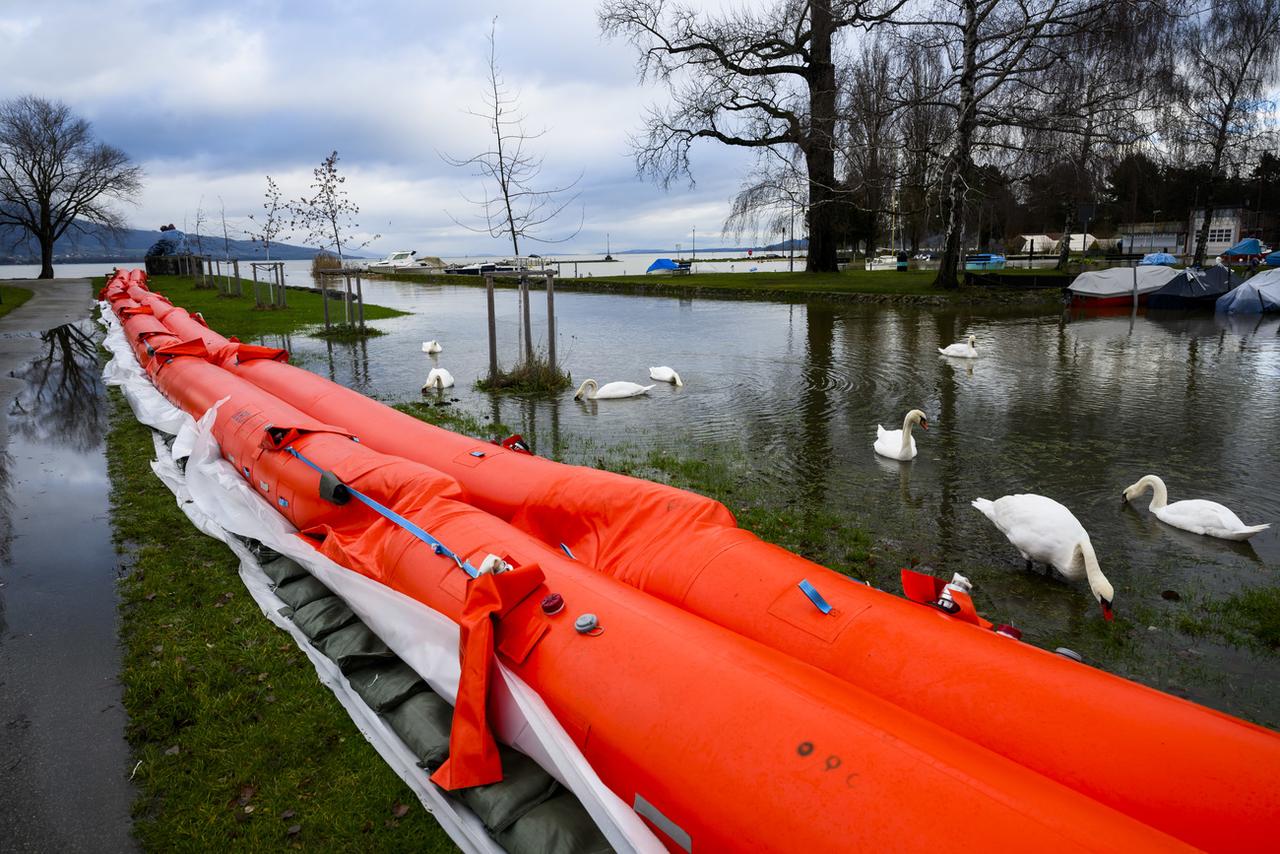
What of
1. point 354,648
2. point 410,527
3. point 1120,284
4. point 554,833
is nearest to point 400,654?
point 354,648

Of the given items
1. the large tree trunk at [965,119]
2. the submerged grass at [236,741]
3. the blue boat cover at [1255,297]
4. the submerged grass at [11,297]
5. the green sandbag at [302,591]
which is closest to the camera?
the submerged grass at [236,741]

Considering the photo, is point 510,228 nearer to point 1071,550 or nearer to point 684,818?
point 1071,550

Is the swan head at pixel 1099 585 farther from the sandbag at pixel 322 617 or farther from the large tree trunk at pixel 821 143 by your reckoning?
the large tree trunk at pixel 821 143

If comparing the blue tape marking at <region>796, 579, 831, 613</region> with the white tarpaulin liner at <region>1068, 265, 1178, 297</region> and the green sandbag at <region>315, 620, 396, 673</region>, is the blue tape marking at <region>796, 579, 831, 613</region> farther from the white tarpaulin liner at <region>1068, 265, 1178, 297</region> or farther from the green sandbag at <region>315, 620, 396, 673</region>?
the white tarpaulin liner at <region>1068, 265, 1178, 297</region>

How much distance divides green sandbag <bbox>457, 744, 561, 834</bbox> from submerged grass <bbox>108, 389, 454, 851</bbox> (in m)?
0.20

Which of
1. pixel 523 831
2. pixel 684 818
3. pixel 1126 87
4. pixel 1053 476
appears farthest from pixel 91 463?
pixel 1126 87

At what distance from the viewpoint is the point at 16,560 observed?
17.3 ft

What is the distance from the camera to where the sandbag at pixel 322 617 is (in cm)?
412

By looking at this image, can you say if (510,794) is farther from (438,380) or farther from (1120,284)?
(1120,284)

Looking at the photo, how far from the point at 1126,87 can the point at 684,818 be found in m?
29.3

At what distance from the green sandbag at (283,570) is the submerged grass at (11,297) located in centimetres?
2366

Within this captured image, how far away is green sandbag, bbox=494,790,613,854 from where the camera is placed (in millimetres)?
2678

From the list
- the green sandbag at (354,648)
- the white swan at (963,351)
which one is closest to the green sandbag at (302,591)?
the green sandbag at (354,648)

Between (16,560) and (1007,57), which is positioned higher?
(1007,57)
